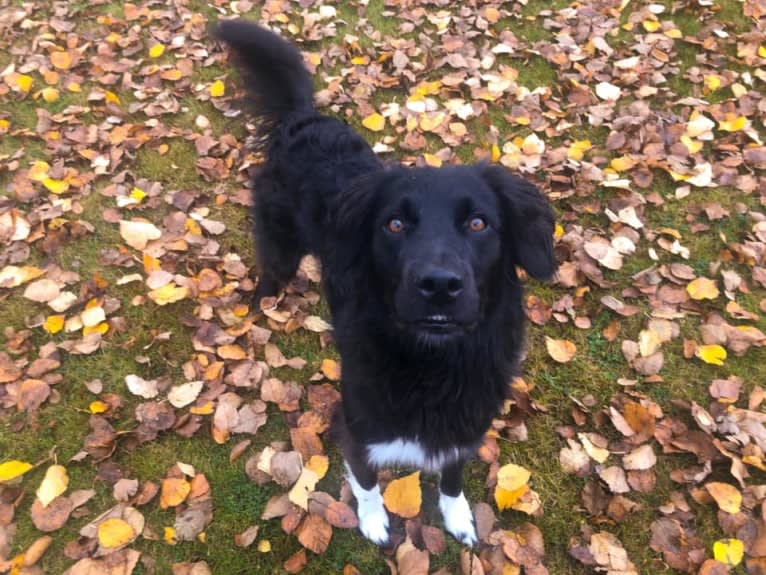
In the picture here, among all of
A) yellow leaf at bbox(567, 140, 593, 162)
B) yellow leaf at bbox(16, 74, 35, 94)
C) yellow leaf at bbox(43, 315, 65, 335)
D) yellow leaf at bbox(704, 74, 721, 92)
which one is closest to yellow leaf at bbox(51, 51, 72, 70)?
yellow leaf at bbox(16, 74, 35, 94)

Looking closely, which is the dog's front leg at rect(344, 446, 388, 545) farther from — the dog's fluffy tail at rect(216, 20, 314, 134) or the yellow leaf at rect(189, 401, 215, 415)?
the dog's fluffy tail at rect(216, 20, 314, 134)

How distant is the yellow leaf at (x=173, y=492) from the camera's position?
10.1ft

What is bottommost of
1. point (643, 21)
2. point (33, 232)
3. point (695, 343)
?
point (33, 232)

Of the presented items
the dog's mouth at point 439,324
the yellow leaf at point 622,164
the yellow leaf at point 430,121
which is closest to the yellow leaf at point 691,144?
the yellow leaf at point 622,164

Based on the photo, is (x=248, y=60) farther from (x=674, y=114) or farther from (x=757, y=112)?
(x=757, y=112)

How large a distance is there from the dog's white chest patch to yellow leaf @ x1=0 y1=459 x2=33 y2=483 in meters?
2.05

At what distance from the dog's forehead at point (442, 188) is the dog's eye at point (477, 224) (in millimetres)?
66

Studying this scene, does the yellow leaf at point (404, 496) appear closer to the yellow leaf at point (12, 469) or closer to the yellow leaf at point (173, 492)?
the yellow leaf at point (173, 492)

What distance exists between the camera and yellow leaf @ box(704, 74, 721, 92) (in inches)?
200

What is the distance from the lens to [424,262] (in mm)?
2006

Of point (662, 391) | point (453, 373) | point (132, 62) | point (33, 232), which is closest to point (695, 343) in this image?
point (662, 391)

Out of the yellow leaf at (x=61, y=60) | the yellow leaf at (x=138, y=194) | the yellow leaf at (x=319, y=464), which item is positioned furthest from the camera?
the yellow leaf at (x=61, y=60)

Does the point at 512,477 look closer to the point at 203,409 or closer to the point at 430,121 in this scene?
the point at 203,409

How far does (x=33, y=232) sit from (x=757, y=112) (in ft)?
20.2
